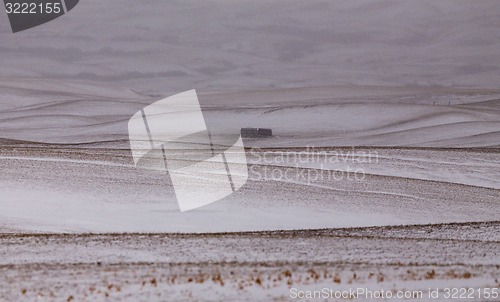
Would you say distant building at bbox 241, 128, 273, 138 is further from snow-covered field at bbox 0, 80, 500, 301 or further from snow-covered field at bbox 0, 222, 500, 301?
snow-covered field at bbox 0, 222, 500, 301

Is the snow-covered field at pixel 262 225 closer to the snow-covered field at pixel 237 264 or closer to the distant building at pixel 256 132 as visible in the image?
the snow-covered field at pixel 237 264

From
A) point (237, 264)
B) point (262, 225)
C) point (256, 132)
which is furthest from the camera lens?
point (256, 132)

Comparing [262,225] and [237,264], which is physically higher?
[237,264]

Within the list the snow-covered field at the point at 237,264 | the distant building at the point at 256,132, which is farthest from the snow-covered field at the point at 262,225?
the distant building at the point at 256,132

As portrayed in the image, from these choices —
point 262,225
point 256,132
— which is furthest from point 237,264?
point 256,132

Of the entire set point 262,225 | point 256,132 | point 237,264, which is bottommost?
point 256,132

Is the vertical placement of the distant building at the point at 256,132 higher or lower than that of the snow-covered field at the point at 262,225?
lower

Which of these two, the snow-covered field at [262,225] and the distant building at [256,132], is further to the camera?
the distant building at [256,132]

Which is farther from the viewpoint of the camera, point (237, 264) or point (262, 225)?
point (262, 225)

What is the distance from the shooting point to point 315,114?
52344mm

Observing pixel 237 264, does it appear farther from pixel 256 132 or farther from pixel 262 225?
pixel 256 132

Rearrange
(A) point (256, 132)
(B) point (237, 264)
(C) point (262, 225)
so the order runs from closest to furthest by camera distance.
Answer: (B) point (237, 264), (C) point (262, 225), (A) point (256, 132)

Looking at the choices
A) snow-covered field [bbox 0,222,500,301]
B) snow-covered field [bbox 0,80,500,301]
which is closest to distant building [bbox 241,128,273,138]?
snow-covered field [bbox 0,80,500,301]

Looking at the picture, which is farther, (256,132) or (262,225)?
(256,132)
